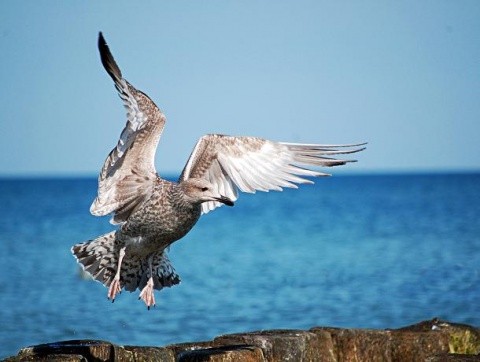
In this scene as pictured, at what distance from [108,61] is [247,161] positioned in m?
1.52

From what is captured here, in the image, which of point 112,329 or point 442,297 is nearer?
point 112,329

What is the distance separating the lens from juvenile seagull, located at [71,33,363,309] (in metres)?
8.41

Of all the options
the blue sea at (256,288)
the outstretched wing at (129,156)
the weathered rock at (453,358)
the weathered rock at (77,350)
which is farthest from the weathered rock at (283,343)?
the blue sea at (256,288)

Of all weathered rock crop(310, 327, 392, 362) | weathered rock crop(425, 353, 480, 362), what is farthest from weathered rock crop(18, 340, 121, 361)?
weathered rock crop(425, 353, 480, 362)

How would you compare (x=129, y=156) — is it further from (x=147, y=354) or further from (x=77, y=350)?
(x=77, y=350)

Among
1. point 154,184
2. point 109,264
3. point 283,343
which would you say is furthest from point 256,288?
point 283,343

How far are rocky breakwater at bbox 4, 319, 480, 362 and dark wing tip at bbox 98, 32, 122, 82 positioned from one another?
2190 millimetres

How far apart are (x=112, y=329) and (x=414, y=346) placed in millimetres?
8263

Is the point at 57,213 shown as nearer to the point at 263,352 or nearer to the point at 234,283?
the point at 234,283

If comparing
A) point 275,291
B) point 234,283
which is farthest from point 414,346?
point 234,283

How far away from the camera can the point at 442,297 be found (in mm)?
18812

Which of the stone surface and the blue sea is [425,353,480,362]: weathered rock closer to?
the stone surface

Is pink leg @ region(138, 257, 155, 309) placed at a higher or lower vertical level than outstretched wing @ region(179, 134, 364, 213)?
lower

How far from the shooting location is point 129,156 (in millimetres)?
8656
